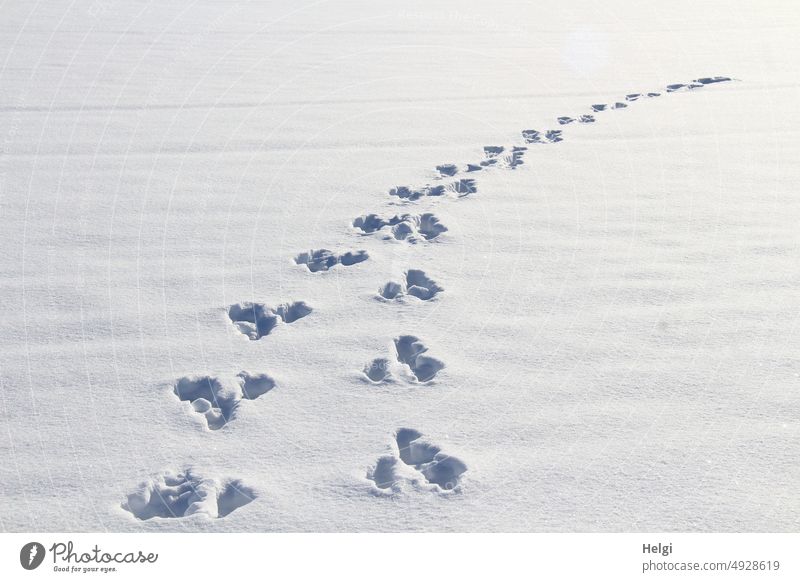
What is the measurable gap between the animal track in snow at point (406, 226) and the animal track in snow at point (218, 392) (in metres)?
1.29

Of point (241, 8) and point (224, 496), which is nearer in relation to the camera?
point (224, 496)

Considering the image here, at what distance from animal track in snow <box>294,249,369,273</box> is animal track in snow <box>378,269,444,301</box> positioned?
295 millimetres

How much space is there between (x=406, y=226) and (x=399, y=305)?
78 centimetres

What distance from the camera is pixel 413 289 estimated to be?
11.6ft

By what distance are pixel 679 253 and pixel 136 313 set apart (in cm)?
239

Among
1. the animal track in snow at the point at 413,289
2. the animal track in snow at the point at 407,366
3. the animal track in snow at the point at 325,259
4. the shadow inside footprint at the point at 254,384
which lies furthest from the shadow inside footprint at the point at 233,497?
the animal track in snow at the point at 325,259

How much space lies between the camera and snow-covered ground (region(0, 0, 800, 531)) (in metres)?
2.45

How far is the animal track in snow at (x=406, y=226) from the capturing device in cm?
405

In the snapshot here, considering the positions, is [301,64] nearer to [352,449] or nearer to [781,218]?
[781,218]

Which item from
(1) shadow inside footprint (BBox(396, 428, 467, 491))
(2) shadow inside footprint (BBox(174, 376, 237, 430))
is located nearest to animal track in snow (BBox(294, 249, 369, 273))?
(2) shadow inside footprint (BBox(174, 376, 237, 430))

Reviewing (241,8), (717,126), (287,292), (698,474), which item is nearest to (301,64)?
(241,8)

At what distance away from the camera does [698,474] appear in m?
2.49

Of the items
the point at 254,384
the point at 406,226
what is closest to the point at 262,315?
the point at 254,384

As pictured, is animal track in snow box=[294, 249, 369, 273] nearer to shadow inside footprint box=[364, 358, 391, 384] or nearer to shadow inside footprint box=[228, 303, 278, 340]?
shadow inside footprint box=[228, 303, 278, 340]
